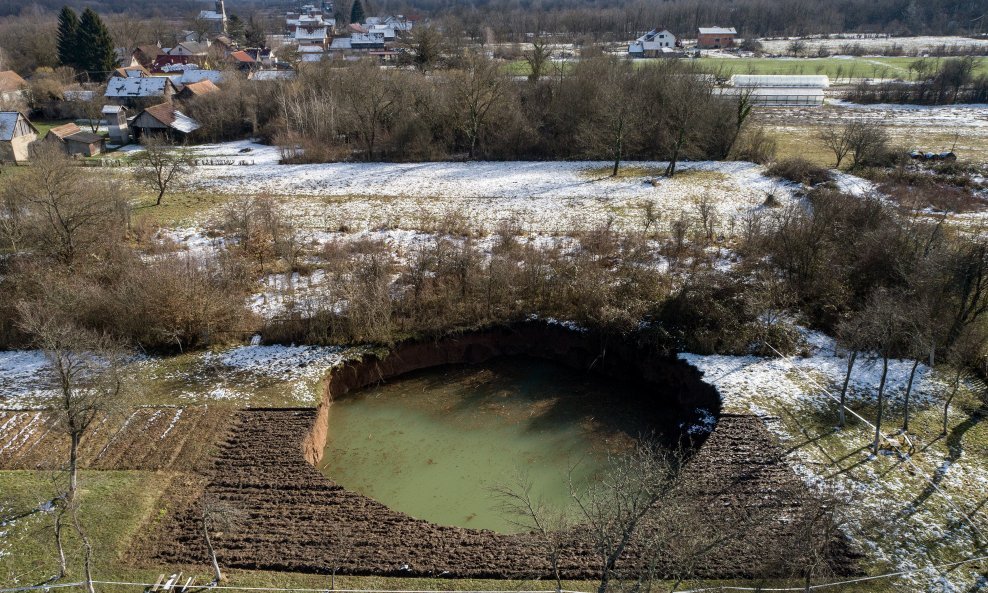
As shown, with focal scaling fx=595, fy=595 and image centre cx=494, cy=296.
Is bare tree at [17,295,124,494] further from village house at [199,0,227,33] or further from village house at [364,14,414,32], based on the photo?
village house at [199,0,227,33]

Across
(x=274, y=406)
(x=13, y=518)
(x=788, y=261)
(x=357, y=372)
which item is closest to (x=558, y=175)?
(x=788, y=261)

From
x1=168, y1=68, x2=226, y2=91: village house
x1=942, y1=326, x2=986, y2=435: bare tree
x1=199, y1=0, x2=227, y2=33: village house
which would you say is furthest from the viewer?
x1=199, y1=0, x2=227, y2=33: village house

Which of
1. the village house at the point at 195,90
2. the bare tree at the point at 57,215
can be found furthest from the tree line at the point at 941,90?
the bare tree at the point at 57,215

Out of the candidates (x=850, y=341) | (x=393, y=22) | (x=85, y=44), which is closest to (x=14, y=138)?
(x=85, y=44)

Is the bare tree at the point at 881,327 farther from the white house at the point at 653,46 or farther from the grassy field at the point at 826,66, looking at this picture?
the white house at the point at 653,46

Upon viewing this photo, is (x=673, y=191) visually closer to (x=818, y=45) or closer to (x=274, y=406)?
(x=274, y=406)

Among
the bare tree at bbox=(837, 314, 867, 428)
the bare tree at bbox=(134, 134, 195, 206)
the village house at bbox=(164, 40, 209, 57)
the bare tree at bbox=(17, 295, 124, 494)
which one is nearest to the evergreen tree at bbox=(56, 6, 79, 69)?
the village house at bbox=(164, 40, 209, 57)

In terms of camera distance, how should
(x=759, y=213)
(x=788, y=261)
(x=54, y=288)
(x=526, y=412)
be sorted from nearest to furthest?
(x=526, y=412), (x=54, y=288), (x=788, y=261), (x=759, y=213)
